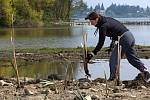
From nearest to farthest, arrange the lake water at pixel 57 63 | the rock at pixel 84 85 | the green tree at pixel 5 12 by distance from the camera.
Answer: the rock at pixel 84 85
the lake water at pixel 57 63
the green tree at pixel 5 12

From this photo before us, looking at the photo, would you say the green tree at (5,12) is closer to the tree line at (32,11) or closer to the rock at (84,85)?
the tree line at (32,11)

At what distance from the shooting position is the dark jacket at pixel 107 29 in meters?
11.2

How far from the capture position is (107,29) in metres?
11.3

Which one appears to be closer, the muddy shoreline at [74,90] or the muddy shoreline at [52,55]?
the muddy shoreline at [74,90]

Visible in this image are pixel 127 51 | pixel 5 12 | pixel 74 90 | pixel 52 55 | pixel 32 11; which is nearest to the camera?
pixel 74 90

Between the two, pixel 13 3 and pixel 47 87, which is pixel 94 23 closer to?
pixel 47 87

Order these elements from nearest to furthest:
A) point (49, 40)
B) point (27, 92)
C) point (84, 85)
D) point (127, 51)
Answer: point (27, 92) < point (84, 85) < point (127, 51) < point (49, 40)

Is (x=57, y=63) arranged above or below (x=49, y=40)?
above

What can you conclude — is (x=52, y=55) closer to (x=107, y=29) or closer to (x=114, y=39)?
(x=114, y=39)

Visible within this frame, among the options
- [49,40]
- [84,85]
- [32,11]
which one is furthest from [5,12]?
[84,85]

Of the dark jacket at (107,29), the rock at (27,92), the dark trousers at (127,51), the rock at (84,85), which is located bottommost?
the rock at (84,85)

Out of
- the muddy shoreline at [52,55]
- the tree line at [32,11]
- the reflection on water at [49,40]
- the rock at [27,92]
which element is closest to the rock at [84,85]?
the rock at [27,92]

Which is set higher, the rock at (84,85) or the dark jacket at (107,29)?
the dark jacket at (107,29)

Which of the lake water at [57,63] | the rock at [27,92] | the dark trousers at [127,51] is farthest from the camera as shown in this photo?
the lake water at [57,63]
